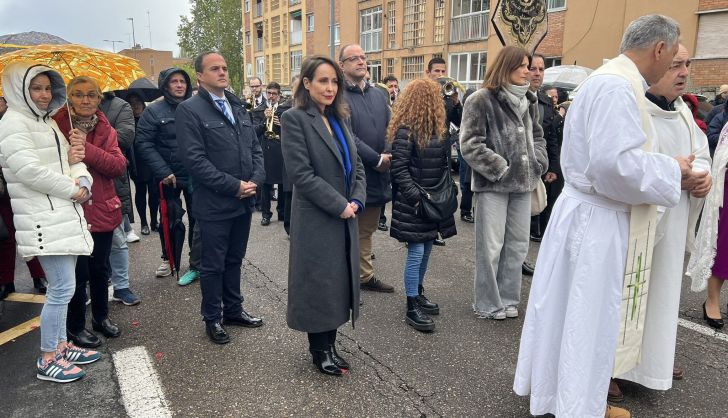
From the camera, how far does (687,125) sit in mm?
3029

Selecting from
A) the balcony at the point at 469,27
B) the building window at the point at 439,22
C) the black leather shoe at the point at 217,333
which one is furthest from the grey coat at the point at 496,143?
the building window at the point at 439,22

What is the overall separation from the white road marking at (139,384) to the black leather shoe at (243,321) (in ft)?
2.19

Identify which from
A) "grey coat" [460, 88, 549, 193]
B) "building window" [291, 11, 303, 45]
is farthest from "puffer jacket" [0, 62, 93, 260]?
"building window" [291, 11, 303, 45]

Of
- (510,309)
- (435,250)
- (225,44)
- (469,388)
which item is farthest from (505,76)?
(225,44)

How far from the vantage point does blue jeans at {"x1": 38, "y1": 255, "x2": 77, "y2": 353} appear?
3.29 m

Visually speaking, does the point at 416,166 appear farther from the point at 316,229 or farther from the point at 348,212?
the point at 316,229

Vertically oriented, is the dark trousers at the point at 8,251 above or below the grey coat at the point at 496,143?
below

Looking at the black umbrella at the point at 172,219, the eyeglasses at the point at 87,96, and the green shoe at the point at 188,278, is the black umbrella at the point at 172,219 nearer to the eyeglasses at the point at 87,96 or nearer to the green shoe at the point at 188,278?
the green shoe at the point at 188,278

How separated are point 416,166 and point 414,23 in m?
25.7

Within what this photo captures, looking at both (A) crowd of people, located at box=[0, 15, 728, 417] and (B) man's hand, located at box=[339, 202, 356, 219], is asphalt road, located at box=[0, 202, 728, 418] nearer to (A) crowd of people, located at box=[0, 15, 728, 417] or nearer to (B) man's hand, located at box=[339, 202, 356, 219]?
(A) crowd of people, located at box=[0, 15, 728, 417]

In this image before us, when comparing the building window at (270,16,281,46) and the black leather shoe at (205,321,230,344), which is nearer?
the black leather shoe at (205,321,230,344)

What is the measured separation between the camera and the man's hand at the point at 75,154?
3.49m

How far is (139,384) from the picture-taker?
3277 mm

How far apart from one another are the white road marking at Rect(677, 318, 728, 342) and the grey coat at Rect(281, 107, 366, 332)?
9.32ft
